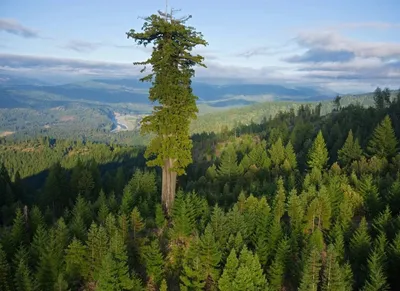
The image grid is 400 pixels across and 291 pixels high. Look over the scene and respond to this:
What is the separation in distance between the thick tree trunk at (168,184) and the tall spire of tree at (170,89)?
→ 0.30ft

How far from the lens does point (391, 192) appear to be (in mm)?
35469

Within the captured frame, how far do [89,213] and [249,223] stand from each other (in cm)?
1759

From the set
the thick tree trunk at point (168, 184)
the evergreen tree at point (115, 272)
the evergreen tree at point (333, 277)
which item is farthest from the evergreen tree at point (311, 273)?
the thick tree trunk at point (168, 184)

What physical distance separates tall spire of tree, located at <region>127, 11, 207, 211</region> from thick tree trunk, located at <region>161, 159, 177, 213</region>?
0.09m

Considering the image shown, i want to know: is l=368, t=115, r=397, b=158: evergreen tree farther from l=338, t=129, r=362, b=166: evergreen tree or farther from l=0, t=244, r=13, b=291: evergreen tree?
l=0, t=244, r=13, b=291: evergreen tree

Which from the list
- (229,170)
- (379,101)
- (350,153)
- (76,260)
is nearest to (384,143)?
(350,153)

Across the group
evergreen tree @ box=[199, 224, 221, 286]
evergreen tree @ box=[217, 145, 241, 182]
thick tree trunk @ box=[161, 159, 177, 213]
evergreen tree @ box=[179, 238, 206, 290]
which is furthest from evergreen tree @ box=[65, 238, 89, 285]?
evergreen tree @ box=[217, 145, 241, 182]

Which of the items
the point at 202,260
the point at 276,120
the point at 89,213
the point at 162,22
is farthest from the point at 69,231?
the point at 276,120

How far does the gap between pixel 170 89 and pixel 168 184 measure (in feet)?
28.8

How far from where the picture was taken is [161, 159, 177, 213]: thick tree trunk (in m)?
33.8

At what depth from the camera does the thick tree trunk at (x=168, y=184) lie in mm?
33844

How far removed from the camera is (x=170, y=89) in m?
31.9

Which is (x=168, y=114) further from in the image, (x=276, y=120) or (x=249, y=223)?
(x=276, y=120)

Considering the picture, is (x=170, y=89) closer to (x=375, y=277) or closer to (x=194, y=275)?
(x=194, y=275)
